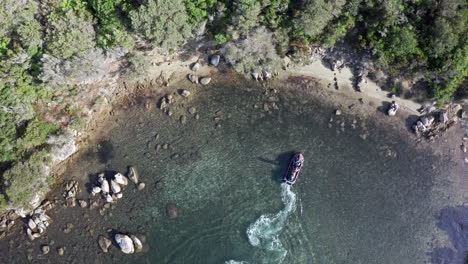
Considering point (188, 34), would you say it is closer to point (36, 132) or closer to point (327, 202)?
point (36, 132)

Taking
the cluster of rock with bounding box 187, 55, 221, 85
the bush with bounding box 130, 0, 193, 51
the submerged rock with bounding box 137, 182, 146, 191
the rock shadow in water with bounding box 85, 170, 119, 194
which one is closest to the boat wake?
the submerged rock with bounding box 137, 182, 146, 191

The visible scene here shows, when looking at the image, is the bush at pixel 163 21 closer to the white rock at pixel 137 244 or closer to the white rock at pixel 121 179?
the white rock at pixel 121 179

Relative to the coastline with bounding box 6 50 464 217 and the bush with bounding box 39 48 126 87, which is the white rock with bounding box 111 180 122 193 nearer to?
the coastline with bounding box 6 50 464 217

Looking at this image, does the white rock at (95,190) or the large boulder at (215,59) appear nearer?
the white rock at (95,190)

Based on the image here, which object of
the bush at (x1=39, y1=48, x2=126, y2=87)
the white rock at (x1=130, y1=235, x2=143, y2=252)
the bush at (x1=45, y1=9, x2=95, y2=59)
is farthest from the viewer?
the white rock at (x1=130, y1=235, x2=143, y2=252)

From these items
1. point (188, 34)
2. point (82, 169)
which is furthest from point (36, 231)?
point (188, 34)

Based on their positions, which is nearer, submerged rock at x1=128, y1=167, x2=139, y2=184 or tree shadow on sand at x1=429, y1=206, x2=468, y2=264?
tree shadow on sand at x1=429, y1=206, x2=468, y2=264

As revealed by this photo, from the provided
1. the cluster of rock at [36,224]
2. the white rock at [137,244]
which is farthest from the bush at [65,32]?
the white rock at [137,244]
